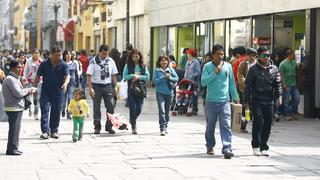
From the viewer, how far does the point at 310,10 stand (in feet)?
67.2

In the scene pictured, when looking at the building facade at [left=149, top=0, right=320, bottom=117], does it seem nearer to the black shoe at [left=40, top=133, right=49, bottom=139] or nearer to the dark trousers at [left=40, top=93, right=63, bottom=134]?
the dark trousers at [left=40, top=93, right=63, bottom=134]

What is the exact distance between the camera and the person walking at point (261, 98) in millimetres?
12711

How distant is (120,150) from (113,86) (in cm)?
351

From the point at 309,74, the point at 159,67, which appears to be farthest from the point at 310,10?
the point at 159,67

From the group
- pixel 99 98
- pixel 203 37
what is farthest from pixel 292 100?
pixel 203 37

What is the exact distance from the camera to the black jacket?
501 inches

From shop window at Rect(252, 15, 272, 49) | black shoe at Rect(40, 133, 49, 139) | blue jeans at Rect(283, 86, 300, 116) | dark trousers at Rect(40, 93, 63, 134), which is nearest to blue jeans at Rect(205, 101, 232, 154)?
dark trousers at Rect(40, 93, 63, 134)

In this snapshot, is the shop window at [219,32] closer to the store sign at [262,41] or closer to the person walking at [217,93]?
the store sign at [262,41]

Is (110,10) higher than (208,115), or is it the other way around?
(110,10)

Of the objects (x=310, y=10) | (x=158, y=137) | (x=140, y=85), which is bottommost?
(x=158, y=137)

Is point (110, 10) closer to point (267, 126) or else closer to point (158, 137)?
point (158, 137)

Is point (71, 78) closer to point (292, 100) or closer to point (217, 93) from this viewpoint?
point (292, 100)

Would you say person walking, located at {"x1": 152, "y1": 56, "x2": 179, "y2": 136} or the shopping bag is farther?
the shopping bag

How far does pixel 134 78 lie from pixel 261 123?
13.5 ft
